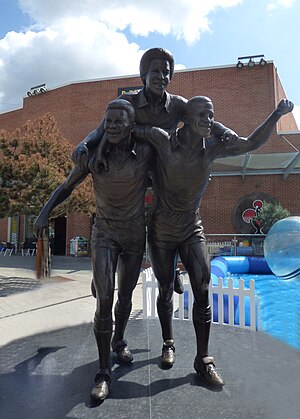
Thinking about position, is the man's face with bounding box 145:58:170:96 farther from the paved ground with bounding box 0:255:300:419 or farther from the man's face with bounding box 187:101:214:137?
the paved ground with bounding box 0:255:300:419

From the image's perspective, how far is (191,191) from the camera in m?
2.31

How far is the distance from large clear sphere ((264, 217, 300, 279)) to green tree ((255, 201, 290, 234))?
6.20m

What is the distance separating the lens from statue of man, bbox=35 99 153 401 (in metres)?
2.18

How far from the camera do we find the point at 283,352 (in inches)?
112

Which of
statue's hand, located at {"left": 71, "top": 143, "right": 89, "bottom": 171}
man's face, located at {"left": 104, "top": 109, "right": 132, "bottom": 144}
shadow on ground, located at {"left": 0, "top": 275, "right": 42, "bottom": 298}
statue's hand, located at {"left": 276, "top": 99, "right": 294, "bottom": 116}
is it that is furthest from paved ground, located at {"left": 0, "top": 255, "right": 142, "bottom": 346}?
statue's hand, located at {"left": 276, "top": 99, "right": 294, "bottom": 116}

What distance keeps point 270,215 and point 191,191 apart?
490 inches

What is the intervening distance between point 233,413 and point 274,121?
1.90m

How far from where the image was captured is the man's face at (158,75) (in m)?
2.28

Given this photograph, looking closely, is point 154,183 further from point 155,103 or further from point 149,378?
point 149,378

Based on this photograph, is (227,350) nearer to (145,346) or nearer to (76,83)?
(145,346)

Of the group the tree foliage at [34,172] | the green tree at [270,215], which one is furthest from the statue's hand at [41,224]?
the green tree at [270,215]

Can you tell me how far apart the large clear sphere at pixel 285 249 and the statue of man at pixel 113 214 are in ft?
18.7

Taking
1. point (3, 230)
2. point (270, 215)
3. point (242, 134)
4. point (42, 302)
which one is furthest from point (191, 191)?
point (3, 230)

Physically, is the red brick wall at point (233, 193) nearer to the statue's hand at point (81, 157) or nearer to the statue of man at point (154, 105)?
the statue of man at point (154, 105)
